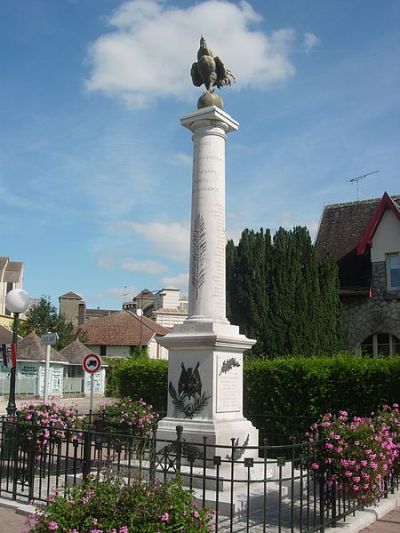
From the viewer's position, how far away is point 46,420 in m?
10.1

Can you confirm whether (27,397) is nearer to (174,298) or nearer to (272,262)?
(272,262)

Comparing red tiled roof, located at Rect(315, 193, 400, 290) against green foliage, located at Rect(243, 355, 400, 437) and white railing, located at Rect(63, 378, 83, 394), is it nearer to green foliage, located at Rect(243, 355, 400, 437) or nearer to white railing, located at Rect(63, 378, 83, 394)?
green foliage, located at Rect(243, 355, 400, 437)

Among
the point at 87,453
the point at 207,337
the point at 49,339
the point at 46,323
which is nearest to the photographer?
the point at 87,453

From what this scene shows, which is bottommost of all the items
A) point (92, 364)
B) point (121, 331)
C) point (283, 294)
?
point (92, 364)

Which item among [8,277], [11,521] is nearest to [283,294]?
[11,521]

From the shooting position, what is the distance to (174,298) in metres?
71.4

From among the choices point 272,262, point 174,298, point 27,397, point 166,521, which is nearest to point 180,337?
point 166,521

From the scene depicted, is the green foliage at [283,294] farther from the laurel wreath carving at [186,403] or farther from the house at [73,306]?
the house at [73,306]

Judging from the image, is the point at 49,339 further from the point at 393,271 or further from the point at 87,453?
the point at 393,271

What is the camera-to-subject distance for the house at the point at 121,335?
1864 inches

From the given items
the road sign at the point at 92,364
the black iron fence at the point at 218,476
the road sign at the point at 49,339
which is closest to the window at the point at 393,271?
the road sign at the point at 92,364

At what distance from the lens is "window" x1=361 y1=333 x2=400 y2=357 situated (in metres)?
21.1

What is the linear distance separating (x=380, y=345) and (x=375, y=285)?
219cm

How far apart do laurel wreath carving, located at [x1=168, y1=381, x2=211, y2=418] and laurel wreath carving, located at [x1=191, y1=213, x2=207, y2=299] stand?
66.1 inches
